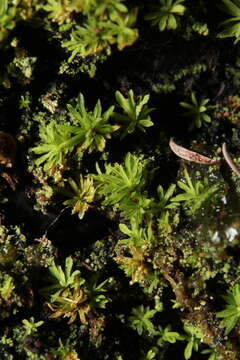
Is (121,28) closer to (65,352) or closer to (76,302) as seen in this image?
(76,302)

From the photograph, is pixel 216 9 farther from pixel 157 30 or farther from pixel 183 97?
pixel 183 97

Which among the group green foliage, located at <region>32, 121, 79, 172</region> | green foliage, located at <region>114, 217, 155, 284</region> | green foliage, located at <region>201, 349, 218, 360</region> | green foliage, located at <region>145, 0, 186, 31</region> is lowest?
green foliage, located at <region>201, 349, 218, 360</region>

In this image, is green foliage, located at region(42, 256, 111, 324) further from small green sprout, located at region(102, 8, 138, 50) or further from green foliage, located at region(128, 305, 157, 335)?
small green sprout, located at region(102, 8, 138, 50)

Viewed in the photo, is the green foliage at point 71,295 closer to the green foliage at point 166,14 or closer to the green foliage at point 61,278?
the green foliage at point 61,278

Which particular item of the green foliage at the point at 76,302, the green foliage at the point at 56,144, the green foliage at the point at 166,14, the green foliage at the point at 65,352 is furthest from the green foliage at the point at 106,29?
the green foliage at the point at 65,352

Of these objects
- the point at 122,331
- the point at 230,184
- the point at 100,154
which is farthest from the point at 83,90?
the point at 122,331

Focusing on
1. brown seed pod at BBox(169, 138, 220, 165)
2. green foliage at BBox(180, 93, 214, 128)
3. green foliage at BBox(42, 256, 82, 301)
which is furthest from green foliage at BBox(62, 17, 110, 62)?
green foliage at BBox(42, 256, 82, 301)
